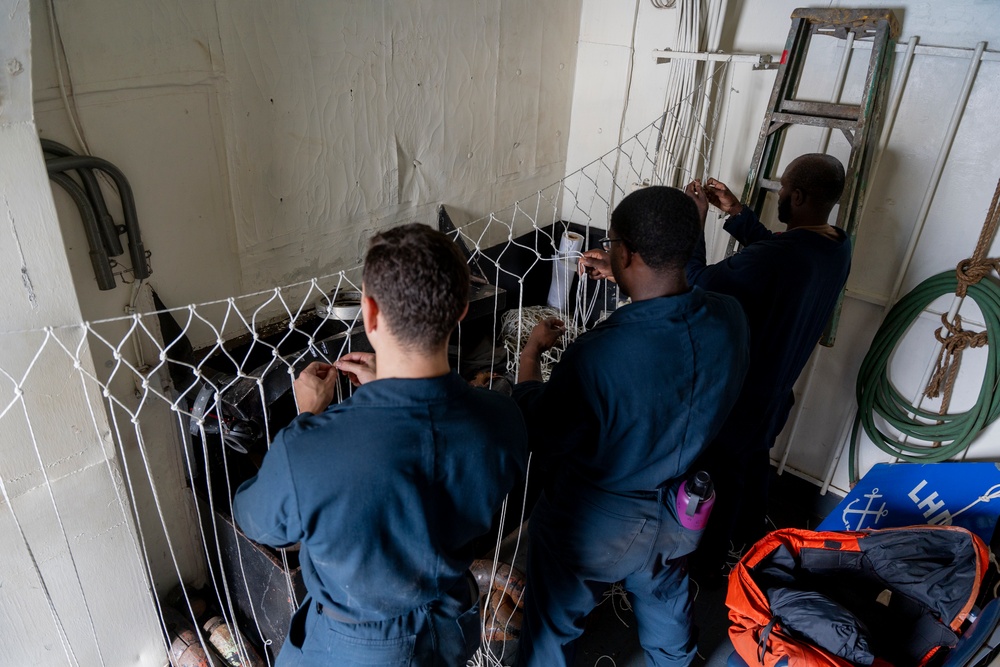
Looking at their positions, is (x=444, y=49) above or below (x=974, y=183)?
above

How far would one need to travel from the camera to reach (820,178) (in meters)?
2.03

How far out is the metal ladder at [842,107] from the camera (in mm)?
2271

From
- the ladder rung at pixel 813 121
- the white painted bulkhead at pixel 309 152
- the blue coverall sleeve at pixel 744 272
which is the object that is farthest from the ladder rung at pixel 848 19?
the blue coverall sleeve at pixel 744 272

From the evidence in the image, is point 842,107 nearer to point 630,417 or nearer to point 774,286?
point 774,286

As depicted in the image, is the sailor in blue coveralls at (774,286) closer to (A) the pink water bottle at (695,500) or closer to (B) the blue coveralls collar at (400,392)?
(A) the pink water bottle at (695,500)

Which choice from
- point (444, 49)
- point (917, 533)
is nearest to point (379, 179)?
point (444, 49)

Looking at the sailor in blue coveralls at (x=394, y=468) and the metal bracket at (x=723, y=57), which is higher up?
the metal bracket at (x=723, y=57)

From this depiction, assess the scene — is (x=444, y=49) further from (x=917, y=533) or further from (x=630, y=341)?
(x=917, y=533)

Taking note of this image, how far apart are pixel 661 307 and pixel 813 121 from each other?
1.41 m

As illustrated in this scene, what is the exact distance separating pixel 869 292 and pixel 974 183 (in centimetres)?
54

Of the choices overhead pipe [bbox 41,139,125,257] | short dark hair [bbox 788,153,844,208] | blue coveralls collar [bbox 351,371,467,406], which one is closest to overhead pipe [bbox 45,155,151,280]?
overhead pipe [bbox 41,139,125,257]

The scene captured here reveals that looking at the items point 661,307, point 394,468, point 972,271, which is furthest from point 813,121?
point 394,468

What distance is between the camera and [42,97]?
58.3 inches

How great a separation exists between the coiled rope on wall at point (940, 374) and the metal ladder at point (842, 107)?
1.00 feet
